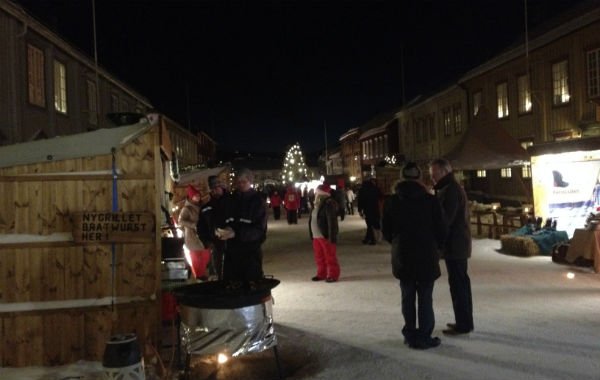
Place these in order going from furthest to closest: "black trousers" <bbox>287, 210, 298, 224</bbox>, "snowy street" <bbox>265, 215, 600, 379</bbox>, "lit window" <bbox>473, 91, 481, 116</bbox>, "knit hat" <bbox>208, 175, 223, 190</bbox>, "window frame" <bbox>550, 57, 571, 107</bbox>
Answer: "lit window" <bbox>473, 91, 481, 116</bbox>, "black trousers" <bbox>287, 210, 298, 224</bbox>, "window frame" <bbox>550, 57, 571, 107</bbox>, "knit hat" <bbox>208, 175, 223, 190</bbox>, "snowy street" <bbox>265, 215, 600, 379</bbox>

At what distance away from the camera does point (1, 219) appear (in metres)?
6.44

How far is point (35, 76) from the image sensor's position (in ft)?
58.5

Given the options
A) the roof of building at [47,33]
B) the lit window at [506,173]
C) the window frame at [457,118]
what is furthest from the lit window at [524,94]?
the roof of building at [47,33]

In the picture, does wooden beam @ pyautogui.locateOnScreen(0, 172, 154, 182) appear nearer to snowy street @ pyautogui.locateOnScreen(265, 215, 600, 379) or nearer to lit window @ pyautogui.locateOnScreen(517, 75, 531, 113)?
snowy street @ pyautogui.locateOnScreen(265, 215, 600, 379)

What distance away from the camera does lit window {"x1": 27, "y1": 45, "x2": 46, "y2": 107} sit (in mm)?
17312

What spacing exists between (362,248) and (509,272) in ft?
18.2

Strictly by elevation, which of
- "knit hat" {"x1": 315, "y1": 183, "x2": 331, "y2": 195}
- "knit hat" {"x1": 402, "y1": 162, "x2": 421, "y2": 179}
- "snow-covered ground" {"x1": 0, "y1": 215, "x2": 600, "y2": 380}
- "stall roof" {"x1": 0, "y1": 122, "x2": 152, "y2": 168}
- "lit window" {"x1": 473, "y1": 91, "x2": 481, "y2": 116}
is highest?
"lit window" {"x1": 473, "y1": 91, "x2": 481, "y2": 116}

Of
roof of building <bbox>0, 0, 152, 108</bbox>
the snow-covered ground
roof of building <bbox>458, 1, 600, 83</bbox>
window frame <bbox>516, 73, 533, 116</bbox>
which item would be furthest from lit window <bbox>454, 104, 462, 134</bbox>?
the snow-covered ground

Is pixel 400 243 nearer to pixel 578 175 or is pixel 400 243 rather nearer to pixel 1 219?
pixel 1 219

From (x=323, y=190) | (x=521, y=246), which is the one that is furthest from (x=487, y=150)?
(x=323, y=190)

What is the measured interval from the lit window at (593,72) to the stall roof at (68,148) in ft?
54.9

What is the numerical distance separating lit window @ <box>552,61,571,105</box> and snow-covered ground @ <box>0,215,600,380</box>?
1041cm

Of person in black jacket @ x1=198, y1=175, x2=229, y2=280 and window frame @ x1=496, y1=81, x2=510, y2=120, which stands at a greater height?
window frame @ x1=496, y1=81, x2=510, y2=120

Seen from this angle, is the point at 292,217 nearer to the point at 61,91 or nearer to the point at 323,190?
the point at 61,91
